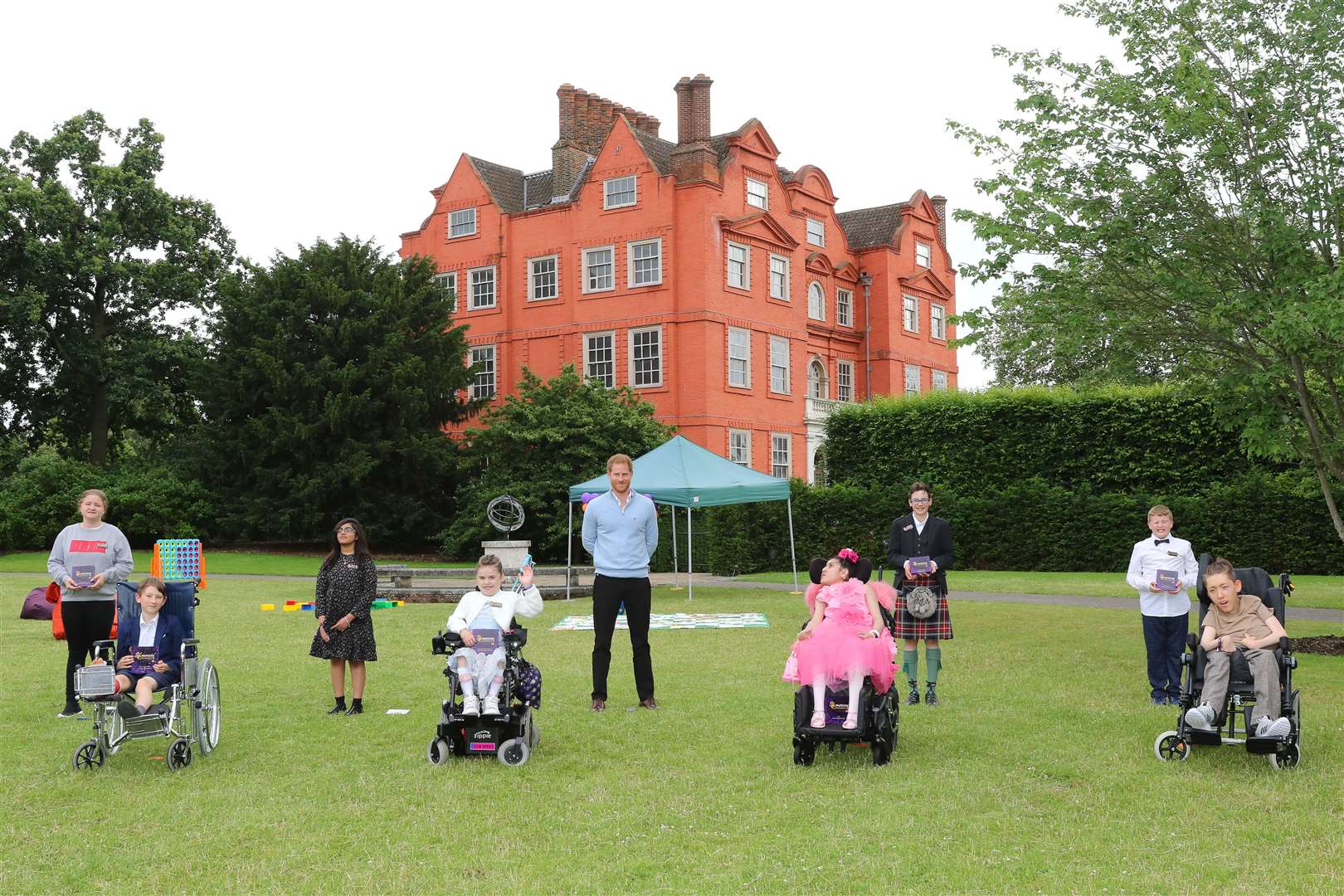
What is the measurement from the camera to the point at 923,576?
34.4 feet

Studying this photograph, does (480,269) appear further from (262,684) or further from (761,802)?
(761,802)

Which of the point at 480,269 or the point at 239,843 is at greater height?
the point at 480,269

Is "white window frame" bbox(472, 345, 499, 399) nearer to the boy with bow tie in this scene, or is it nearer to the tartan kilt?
the tartan kilt

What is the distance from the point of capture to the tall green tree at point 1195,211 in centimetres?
1389

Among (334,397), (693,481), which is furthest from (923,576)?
(334,397)

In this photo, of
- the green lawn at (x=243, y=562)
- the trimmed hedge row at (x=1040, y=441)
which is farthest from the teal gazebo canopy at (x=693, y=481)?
the green lawn at (x=243, y=562)

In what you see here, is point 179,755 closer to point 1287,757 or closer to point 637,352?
point 1287,757

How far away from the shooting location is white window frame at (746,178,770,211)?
4200cm

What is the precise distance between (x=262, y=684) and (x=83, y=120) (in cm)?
3950

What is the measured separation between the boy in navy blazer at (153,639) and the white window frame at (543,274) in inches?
1375

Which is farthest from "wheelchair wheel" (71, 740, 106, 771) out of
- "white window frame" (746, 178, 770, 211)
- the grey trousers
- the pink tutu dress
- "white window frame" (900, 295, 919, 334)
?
"white window frame" (900, 295, 919, 334)

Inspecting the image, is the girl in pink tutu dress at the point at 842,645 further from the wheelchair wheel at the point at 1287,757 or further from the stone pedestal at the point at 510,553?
the stone pedestal at the point at 510,553

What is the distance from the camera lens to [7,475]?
151 feet

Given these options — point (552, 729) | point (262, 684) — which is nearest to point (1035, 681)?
point (552, 729)
